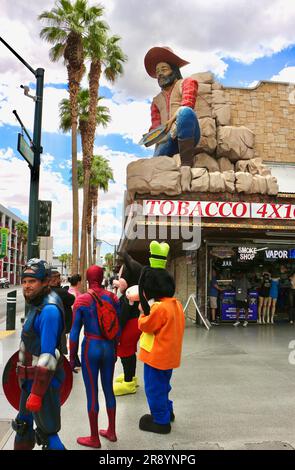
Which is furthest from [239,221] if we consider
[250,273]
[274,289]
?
[274,289]

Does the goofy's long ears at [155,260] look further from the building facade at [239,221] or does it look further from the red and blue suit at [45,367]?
the building facade at [239,221]

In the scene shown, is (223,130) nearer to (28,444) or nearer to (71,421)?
(71,421)

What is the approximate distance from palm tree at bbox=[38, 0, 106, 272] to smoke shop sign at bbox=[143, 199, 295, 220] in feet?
24.0

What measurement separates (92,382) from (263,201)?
375 inches

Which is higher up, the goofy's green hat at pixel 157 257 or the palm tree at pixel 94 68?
the palm tree at pixel 94 68

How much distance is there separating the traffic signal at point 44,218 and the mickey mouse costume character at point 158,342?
5.26m

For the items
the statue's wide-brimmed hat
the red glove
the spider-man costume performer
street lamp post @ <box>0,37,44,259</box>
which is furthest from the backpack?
the statue's wide-brimmed hat

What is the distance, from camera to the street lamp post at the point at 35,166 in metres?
8.60

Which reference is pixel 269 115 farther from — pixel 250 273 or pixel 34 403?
pixel 34 403

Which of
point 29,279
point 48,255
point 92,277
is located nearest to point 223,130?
point 48,255

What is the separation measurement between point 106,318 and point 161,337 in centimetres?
61

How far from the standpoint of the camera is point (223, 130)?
1561cm

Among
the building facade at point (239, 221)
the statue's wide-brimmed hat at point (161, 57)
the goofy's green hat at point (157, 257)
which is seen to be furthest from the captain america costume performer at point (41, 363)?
the statue's wide-brimmed hat at point (161, 57)

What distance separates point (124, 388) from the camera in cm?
550
